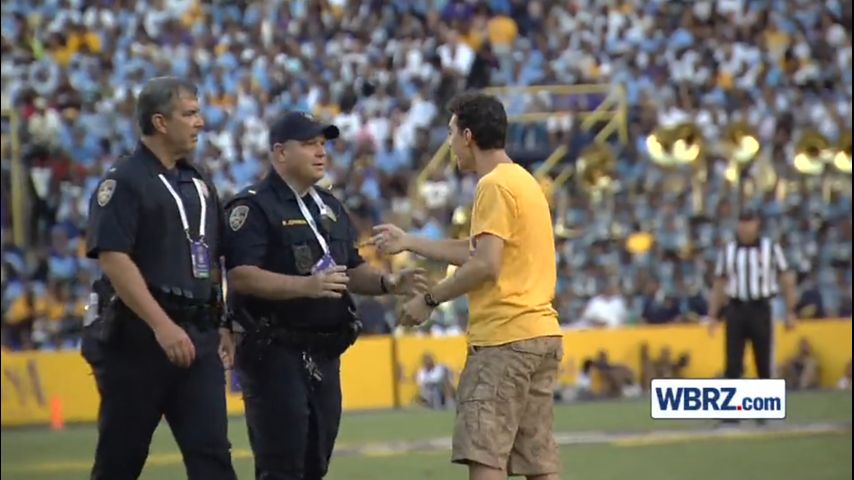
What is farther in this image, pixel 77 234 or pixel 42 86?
pixel 42 86

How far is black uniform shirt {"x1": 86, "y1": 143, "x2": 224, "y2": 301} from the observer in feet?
23.2

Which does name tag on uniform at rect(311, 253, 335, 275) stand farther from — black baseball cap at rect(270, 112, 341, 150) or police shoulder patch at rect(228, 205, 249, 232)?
black baseball cap at rect(270, 112, 341, 150)

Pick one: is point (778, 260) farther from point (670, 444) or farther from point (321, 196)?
point (321, 196)

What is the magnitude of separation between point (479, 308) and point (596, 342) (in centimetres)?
1198

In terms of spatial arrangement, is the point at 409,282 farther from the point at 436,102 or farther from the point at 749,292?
the point at 436,102

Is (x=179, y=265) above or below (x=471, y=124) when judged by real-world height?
below

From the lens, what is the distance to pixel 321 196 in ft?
26.8

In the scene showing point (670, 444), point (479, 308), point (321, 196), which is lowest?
point (670, 444)

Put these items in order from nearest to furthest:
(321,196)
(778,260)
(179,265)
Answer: (179,265) < (321,196) < (778,260)

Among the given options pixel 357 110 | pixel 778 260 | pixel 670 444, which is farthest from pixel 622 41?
pixel 670 444

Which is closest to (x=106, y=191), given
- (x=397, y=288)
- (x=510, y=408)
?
(x=397, y=288)

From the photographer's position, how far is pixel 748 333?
51.4 ft

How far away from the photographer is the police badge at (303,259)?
7.84 metres

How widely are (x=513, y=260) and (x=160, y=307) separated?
142 centimetres
